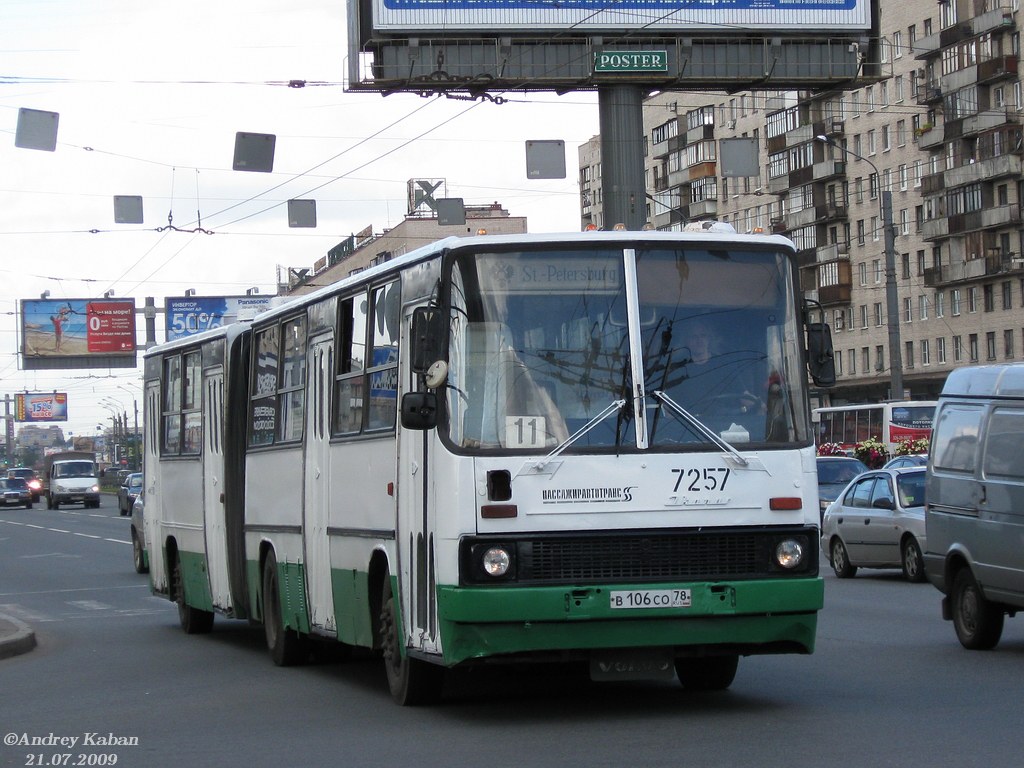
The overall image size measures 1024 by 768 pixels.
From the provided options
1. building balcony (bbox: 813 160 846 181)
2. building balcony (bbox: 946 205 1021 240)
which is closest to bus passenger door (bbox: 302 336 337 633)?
building balcony (bbox: 946 205 1021 240)

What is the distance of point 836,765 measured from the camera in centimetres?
864

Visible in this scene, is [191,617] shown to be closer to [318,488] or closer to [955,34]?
[318,488]

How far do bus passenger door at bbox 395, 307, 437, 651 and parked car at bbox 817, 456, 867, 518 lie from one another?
2448 centimetres

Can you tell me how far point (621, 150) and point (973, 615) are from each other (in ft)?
114

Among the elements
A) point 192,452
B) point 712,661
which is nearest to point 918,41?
point 192,452

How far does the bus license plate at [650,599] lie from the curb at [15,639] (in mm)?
8258

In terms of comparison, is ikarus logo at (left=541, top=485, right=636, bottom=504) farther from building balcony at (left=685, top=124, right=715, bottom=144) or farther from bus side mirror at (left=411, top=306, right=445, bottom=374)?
building balcony at (left=685, top=124, right=715, bottom=144)

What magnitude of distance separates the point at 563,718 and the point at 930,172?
79154 millimetres

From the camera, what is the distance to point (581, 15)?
49.1 m

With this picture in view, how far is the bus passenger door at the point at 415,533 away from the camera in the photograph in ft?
34.9

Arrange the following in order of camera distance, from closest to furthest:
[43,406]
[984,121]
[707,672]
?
[707,672] < [984,121] < [43,406]

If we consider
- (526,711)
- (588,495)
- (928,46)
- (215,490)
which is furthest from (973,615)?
(928,46)

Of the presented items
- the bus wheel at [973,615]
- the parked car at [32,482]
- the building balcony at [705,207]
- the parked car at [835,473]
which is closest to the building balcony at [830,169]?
the building balcony at [705,207]

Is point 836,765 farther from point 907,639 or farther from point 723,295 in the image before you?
point 907,639
